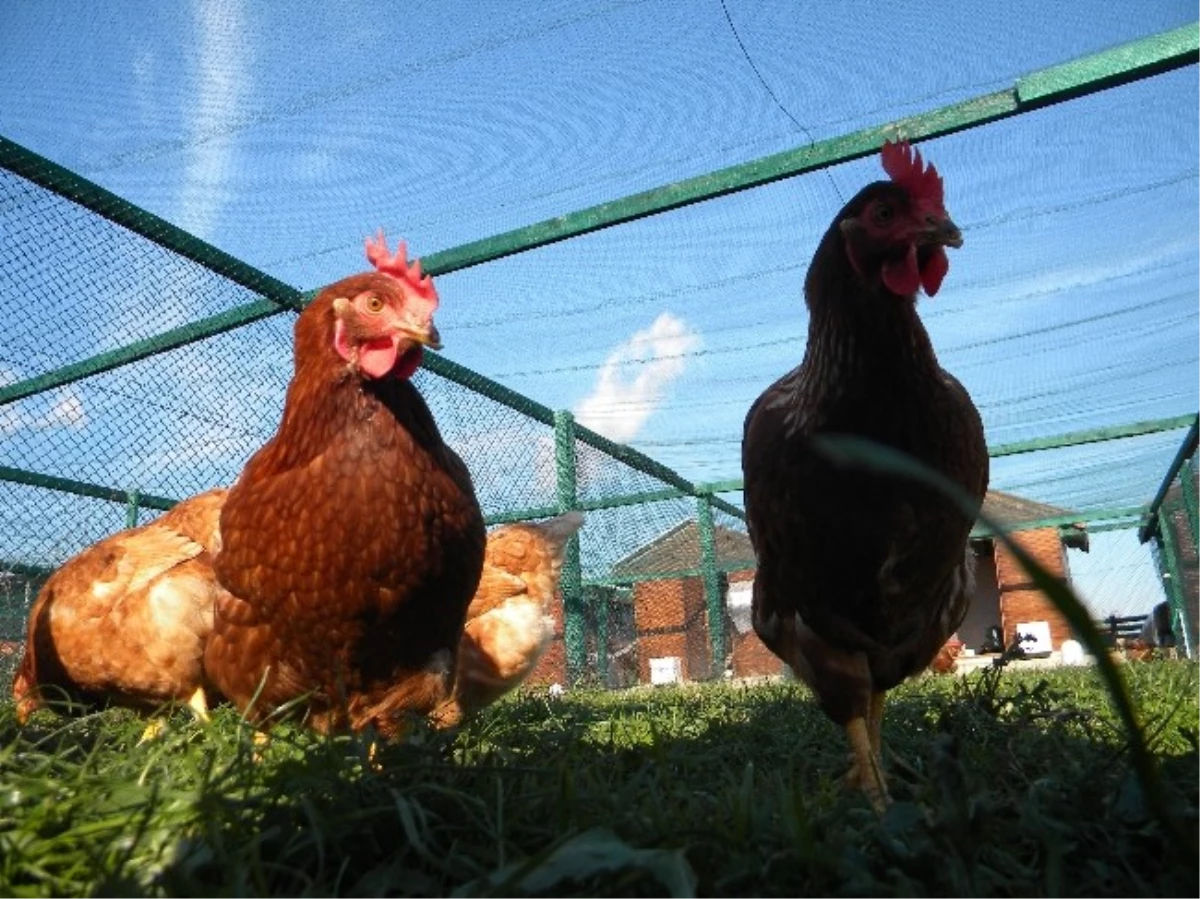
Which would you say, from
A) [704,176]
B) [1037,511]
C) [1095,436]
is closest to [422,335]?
[704,176]

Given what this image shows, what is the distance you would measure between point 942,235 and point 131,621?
2.46 metres

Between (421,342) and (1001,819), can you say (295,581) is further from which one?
(1001,819)

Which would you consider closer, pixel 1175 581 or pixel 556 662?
pixel 556 662

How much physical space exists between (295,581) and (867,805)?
1432 mm

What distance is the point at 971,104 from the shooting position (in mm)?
3277

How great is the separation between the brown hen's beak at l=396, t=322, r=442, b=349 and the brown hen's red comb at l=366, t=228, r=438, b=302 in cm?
13

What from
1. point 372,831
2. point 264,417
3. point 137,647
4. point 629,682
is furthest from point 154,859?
point 629,682

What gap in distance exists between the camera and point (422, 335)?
2.28 metres

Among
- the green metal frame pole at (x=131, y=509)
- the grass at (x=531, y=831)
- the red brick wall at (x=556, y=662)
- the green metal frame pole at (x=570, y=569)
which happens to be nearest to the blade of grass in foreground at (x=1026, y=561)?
the grass at (x=531, y=831)

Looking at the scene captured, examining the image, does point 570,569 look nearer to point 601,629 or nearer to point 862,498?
point 601,629

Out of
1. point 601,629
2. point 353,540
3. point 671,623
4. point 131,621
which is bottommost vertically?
point 131,621

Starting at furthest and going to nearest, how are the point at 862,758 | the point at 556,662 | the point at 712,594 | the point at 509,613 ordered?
the point at 712,594 < the point at 556,662 < the point at 509,613 < the point at 862,758

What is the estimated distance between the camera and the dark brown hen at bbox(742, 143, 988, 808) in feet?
6.40

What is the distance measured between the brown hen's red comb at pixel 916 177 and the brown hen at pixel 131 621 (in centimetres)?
214
